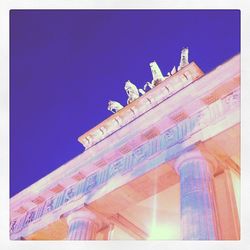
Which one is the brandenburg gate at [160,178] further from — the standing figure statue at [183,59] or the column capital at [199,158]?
the standing figure statue at [183,59]

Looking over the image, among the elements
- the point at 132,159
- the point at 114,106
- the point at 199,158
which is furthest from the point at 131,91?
the point at 199,158

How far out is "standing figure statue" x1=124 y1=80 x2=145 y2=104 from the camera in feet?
55.3

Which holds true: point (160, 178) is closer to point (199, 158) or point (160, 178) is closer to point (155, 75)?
point (199, 158)

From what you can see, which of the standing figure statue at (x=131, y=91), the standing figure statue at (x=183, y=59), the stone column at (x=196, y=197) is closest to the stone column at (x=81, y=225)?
the stone column at (x=196, y=197)

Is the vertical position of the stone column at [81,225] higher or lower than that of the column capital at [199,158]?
lower

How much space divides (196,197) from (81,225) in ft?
13.4

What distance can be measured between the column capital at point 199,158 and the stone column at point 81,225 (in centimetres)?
331

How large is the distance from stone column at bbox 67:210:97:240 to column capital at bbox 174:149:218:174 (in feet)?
10.9

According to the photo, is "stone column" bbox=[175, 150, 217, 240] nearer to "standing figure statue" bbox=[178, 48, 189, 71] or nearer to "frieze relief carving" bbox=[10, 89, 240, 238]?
"frieze relief carving" bbox=[10, 89, 240, 238]

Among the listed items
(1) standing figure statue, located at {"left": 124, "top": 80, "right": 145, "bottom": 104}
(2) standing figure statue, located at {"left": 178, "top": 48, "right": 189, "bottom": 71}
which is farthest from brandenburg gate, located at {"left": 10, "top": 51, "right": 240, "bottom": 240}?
(1) standing figure statue, located at {"left": 124, "top": 80, "right": 145, "bottom": 104}

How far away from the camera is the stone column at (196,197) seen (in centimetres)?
891

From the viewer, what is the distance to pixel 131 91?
17.0 m

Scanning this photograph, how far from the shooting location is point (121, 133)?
12.8 m
